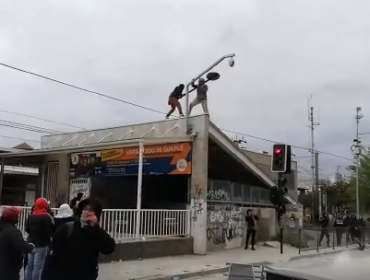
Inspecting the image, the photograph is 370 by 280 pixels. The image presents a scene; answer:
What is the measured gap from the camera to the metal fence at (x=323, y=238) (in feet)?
74.3

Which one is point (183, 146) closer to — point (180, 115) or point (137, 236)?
point (180, 115)

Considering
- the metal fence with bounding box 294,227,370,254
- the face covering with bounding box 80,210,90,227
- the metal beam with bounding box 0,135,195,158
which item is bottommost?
the metal fence with bounding box 294,227,370,254

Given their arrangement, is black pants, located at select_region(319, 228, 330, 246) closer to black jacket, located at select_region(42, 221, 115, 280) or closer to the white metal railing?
the white metal railing

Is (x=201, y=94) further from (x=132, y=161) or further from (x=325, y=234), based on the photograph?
(x=325, y=234)

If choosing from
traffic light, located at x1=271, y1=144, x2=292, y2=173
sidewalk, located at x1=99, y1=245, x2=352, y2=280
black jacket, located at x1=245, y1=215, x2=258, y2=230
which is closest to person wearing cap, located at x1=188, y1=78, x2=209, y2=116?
traffic light, located at x1=271, y1=144, x2=292, y2=173

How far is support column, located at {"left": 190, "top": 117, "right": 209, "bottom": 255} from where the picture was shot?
1825 cm

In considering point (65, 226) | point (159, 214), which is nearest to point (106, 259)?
point (159, 214)

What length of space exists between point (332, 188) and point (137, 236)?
174ft

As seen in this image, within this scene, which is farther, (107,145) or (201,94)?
(201,94)

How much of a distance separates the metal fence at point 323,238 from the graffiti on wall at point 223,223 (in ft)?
8.94

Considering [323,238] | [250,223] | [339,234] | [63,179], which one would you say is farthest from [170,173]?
[339,234]

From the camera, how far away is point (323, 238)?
2352 centimetres

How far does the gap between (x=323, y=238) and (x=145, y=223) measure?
32.2ft

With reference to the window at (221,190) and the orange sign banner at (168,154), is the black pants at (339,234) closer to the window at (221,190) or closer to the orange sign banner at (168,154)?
the window at (221,190)
